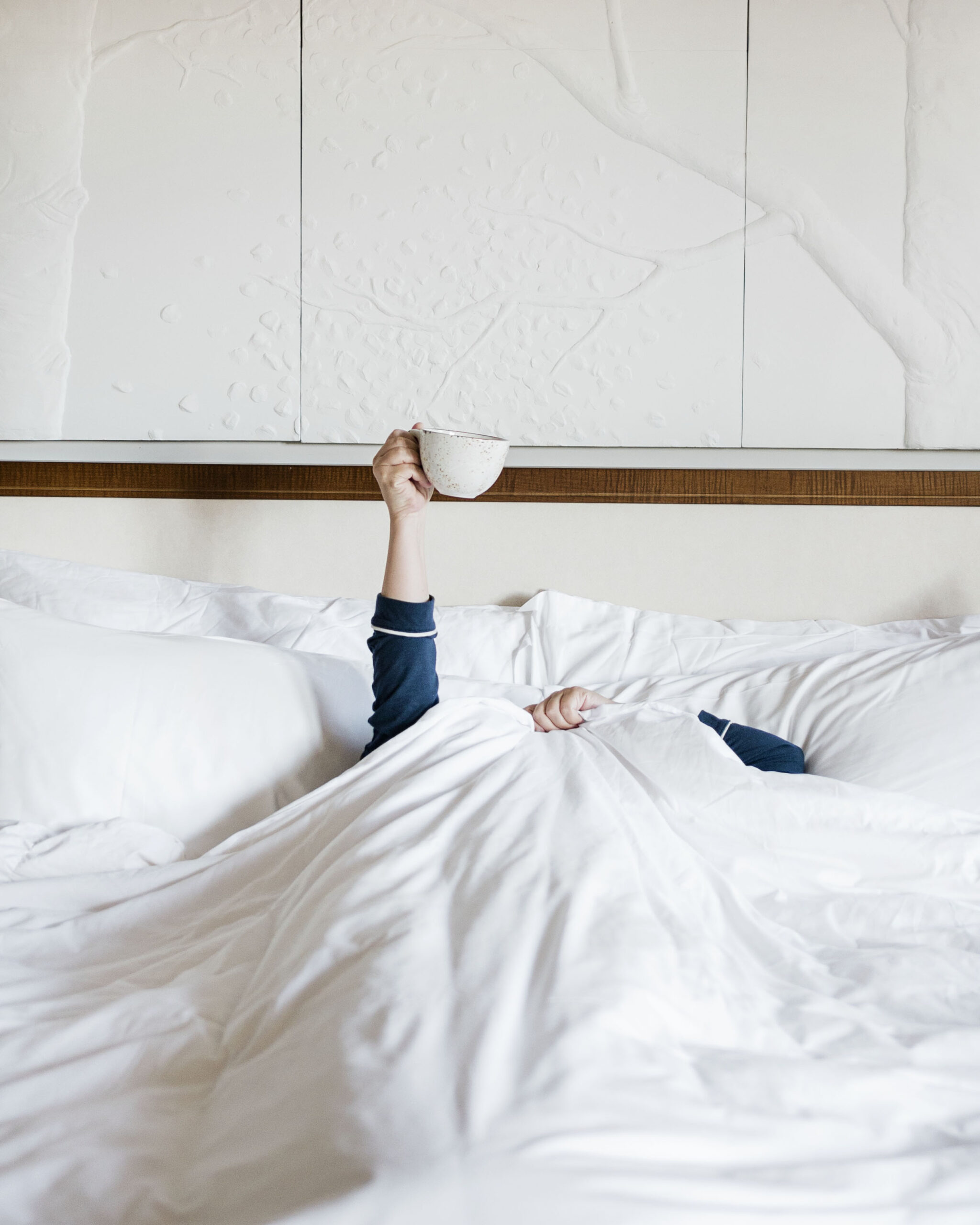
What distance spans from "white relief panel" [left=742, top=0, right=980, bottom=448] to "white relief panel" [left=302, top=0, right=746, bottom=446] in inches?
2.4

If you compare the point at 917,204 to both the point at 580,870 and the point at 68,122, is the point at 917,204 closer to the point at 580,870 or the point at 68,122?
the point at 580,870

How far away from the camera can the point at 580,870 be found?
30.5 inches

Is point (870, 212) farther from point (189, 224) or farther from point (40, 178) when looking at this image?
point (40, 178)

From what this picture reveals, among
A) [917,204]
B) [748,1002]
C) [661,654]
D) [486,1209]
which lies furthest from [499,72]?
[486,1209]

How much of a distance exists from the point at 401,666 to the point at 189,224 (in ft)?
3.36

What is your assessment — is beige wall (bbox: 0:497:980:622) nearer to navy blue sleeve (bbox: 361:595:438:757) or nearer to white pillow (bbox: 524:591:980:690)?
white pillow (bbox: 524:591:980:690)

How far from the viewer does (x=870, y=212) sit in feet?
5.32

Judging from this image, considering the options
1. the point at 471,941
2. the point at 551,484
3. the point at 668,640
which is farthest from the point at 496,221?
the point at 471,941

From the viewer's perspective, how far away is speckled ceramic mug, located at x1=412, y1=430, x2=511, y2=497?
1210mm

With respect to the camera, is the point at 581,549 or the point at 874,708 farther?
the point at 581,549

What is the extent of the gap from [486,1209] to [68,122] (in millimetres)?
1892

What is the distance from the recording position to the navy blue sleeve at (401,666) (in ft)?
3.91

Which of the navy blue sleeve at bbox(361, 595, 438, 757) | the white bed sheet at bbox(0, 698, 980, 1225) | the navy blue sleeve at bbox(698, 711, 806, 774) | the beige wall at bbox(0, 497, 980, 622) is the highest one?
the beige wall at bbox(0, 497, 980, 622)

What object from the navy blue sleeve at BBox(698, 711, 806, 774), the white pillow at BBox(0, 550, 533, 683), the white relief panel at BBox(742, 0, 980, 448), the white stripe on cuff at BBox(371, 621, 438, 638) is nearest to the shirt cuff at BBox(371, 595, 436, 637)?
the white stripe on cuff at BBox(371, 621, 438, 638)
